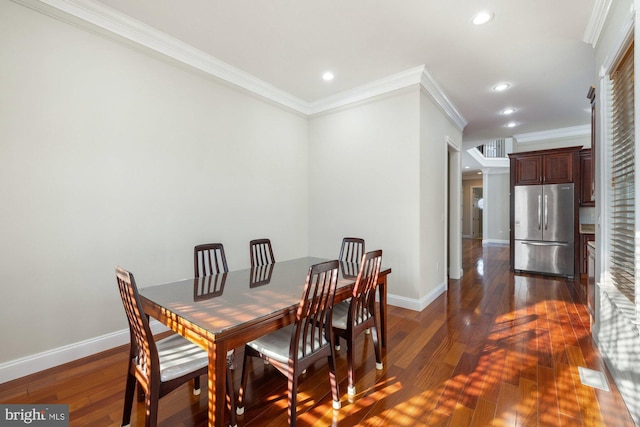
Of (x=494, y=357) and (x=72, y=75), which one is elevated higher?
(x=72, y=75)

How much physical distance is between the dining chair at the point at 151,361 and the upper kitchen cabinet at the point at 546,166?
6023mm

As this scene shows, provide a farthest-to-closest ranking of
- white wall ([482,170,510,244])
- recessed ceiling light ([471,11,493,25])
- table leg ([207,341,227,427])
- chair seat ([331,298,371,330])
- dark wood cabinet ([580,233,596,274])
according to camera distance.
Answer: white wall ([482,170,510,244]), dark wood cabinet ([580,233,596,274]), recessed ceiling light ([471,11,493,25]), chair seat ([331,298,371,330]), table leg ([207,341,227,427])

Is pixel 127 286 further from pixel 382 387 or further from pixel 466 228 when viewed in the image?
pixel 466 228

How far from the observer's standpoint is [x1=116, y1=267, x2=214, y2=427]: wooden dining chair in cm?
138

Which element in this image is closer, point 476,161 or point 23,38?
point 23,38

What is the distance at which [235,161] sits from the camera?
11.7 ft

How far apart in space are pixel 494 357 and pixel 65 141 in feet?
12.9

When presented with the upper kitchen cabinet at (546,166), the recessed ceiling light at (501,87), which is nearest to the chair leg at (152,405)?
the recessed ceiling light at (501,87)

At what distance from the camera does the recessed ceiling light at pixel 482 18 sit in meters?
2.45

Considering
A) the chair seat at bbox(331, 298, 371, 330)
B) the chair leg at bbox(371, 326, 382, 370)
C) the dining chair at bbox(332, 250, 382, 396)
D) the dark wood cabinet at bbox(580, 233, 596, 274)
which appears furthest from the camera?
the dark wood cabinet at bbox(580, 233, 596, 274)

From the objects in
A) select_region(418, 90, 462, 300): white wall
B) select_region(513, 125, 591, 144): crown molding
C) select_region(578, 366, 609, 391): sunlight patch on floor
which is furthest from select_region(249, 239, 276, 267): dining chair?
select_region(513, 125, 591, 144): crown molding

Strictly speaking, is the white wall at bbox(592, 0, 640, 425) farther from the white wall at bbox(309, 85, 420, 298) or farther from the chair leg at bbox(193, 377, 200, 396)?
the chair leg at bbox(193, 377, 200, 396)

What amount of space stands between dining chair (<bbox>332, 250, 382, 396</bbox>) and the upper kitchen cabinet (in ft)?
15.5

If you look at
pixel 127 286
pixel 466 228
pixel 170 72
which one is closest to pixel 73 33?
pixel 170 72
